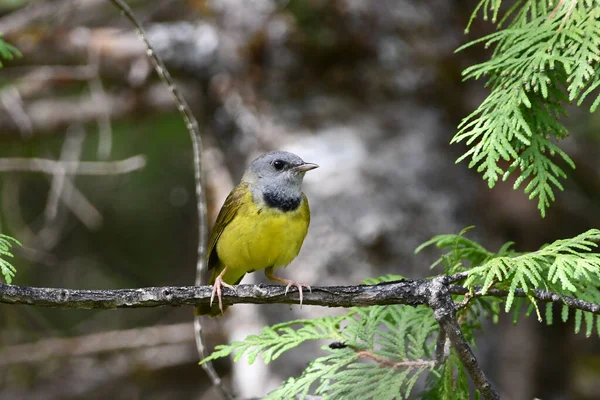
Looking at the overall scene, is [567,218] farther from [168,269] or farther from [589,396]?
[168,269]

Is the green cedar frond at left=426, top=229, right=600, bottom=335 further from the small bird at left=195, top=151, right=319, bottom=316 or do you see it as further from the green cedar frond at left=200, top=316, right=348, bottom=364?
the small bird at left=195, top=151, right=319, bottom=316

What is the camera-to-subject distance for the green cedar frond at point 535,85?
2107mm

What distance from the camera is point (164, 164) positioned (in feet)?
23.9

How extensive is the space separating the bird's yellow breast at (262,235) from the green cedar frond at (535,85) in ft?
5.33

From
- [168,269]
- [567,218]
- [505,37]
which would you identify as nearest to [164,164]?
[168,269]

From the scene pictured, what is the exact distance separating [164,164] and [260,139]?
2.57 meters

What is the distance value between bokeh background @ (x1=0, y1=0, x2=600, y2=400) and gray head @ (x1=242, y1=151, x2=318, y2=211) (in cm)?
61

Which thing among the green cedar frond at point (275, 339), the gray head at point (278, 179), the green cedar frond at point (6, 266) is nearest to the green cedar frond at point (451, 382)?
the green cedar frond at point (275, 339)

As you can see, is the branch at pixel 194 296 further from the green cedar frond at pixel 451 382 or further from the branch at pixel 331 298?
the green cedar frond at pixel 451 382

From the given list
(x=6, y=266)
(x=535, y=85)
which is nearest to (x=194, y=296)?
(x=6, y=266)

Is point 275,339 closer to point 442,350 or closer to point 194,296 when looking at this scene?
point 194,296

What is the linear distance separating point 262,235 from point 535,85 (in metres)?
1.77

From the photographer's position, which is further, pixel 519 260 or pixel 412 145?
pixel 412 145

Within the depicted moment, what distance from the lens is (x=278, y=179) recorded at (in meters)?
4.06
